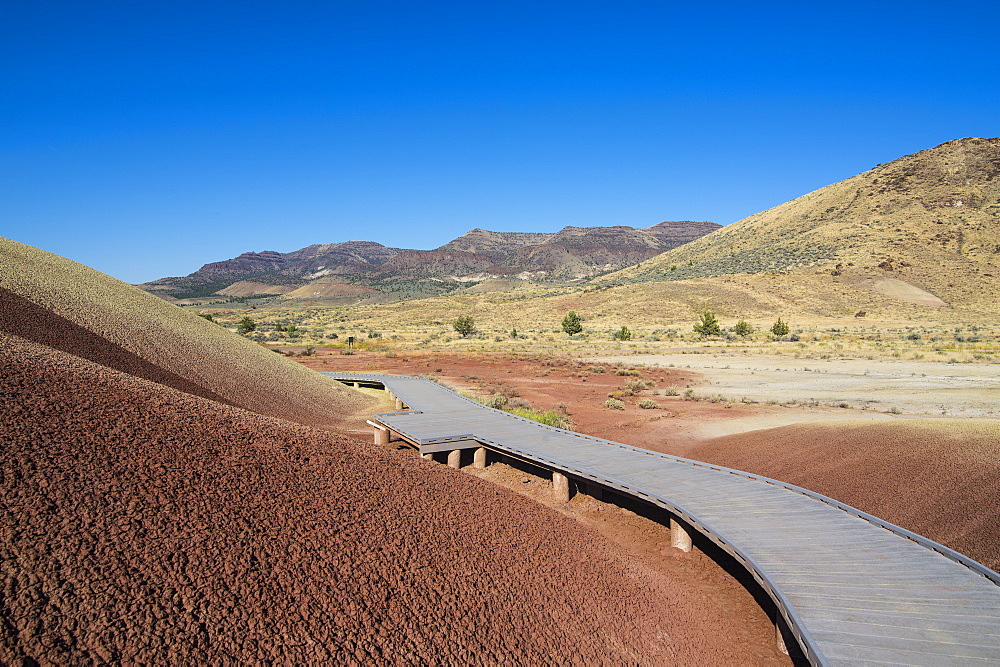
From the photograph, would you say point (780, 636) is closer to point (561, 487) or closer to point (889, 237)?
point (561, 487)

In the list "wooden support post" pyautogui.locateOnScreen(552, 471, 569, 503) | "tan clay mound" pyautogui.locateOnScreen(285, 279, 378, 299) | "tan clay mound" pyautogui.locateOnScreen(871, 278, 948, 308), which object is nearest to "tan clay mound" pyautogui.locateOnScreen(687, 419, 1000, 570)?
"wooden support post" pyautogui.locateOnScreen(552, 471, 569, 503)

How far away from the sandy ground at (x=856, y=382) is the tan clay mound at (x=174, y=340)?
1501 centimetres

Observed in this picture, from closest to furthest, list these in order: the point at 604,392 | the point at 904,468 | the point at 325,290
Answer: the point at 904,468 → the point at 604,392 → the point at 325,290

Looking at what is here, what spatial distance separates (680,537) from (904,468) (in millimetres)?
4718

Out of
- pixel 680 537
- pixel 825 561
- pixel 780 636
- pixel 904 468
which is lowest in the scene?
pixel 780 636

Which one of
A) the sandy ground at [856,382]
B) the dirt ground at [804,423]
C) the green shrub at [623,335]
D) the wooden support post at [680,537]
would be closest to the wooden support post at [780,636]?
the wooden support post at [680,537]

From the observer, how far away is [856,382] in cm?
2536

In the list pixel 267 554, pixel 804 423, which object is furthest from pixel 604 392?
pixel 267 554

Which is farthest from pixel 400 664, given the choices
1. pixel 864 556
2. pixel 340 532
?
pixel 864 556

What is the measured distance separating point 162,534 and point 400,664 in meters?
1.94

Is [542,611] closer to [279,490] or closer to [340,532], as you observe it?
[340,532]

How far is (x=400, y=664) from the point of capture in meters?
4.02

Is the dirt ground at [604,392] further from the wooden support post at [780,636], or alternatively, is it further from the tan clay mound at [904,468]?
the wooden support post at [780,636]

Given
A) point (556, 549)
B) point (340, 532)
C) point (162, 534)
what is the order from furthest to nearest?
1. point (556, 549)
2. point (340, 532)
3. point (162, 534)
